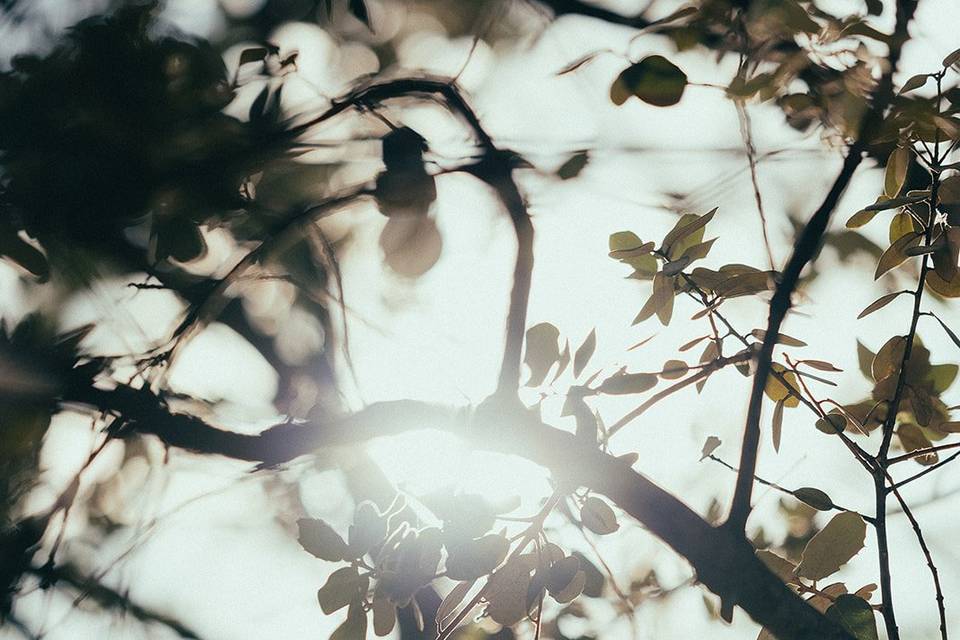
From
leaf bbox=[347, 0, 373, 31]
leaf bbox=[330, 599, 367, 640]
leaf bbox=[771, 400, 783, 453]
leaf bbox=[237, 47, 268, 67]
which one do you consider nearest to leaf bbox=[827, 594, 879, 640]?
leaf bbox=[771, 400, 783, 453]

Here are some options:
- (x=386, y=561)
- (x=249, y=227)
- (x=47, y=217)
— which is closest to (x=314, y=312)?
(x=249, y=227)

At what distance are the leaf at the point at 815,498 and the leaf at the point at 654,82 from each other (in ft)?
1.44

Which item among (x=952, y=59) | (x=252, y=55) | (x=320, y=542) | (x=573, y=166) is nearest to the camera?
(x=952, y=59)

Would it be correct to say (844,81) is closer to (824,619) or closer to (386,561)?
(824,619)

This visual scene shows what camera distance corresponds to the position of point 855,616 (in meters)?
0.67

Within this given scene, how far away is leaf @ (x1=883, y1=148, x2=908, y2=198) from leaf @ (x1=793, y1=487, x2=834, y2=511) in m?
0.33

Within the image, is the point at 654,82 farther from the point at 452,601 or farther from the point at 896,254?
the point at 452,601

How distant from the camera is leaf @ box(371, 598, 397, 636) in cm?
72

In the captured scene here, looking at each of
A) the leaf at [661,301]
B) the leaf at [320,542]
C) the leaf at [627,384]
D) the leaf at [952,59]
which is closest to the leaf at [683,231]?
the leaf at [661,301]

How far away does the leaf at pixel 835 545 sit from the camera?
0.70 meters

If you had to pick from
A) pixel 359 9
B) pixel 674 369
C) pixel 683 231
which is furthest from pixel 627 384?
pixel 359 9

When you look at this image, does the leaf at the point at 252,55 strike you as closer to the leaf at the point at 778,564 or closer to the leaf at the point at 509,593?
the leaf at the point at 509,593

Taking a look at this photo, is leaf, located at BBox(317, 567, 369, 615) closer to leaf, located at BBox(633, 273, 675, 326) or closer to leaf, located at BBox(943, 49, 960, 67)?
leaf, located at BBox(633, 273, 675, 326)

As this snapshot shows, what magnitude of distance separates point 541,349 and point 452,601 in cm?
31
